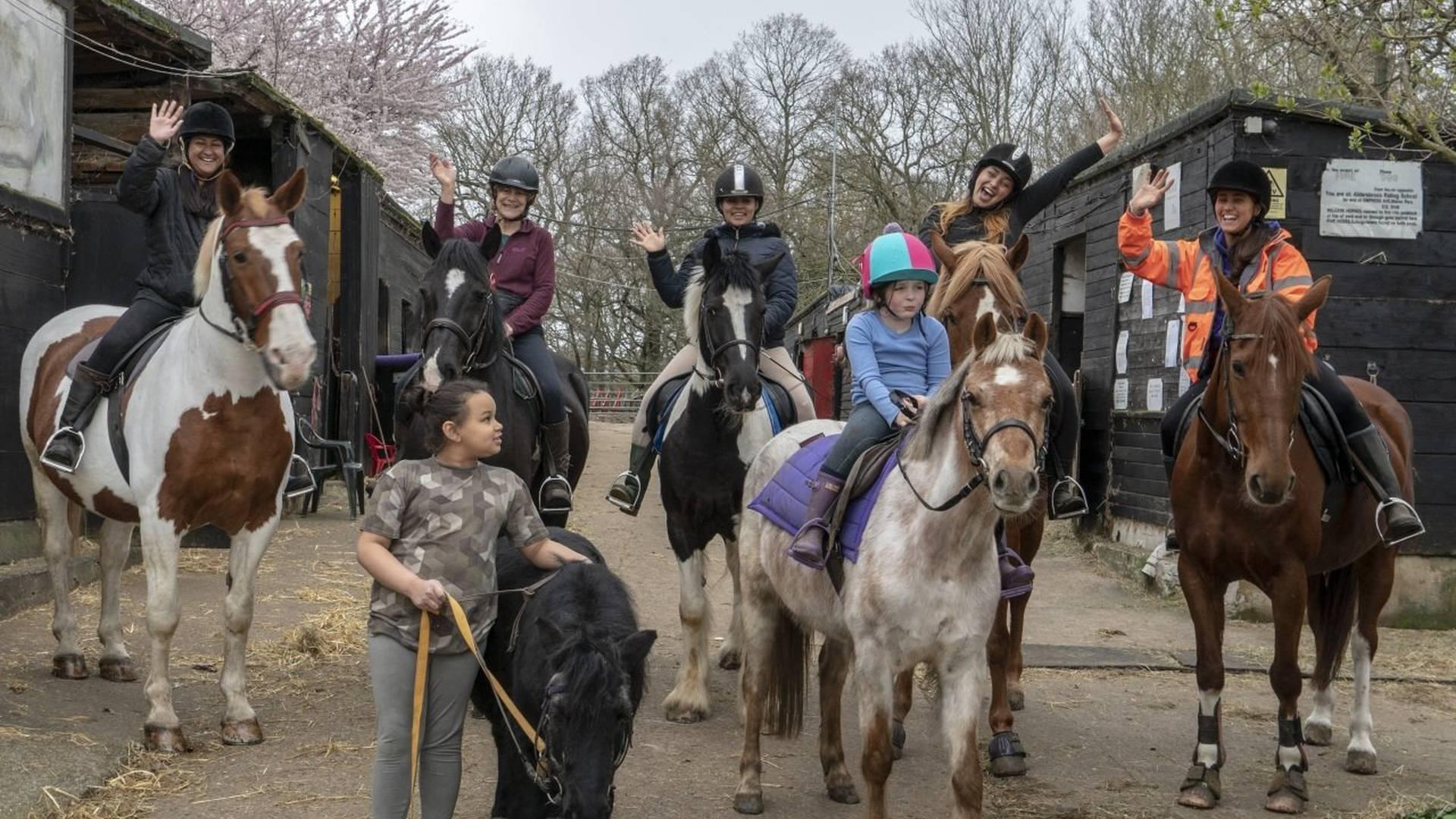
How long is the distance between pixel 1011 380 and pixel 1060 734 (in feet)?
10.1

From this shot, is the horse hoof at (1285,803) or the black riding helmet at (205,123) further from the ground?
the black riding helmet at (205,123)

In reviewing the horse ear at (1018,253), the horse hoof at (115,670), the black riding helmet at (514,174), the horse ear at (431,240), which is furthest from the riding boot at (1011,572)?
the horse hoof at (115,670)

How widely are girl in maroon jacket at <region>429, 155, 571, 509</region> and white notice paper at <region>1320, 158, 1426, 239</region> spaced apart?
6.49m

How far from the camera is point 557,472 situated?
277 inches

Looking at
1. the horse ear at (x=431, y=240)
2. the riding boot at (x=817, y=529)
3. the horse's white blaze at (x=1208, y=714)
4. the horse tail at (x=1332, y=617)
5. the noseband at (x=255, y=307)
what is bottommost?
the horse's white blaze at (x=1208, y=714)

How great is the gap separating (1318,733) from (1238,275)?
2303 millimetres

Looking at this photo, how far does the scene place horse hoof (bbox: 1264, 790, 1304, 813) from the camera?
4.97 m

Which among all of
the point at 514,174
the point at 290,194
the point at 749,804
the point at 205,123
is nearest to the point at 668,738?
the point at 749,804

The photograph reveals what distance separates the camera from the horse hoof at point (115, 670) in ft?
21.5

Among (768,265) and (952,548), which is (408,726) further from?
(768,265)

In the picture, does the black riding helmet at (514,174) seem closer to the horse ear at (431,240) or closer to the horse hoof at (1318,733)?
the horse ear at (431,240)

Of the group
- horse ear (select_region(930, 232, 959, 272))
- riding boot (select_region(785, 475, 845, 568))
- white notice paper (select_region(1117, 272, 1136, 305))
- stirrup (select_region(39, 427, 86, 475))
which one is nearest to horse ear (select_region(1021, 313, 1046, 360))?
riding boot (select_region(785, 475, 845, 568))

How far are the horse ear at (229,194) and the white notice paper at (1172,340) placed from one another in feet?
28.3

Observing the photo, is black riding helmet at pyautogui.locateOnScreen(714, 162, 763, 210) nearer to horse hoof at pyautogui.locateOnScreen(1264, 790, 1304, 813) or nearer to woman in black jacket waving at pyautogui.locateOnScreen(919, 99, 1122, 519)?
woman in black jacket waving at pyautogui.locateOnScreen(919, 99, 1122, 519)
